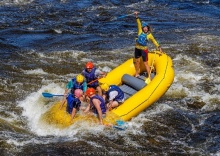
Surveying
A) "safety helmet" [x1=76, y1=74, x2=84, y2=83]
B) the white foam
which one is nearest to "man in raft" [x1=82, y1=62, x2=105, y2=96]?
"safety helmet" [x1=76, y1=74, x2=84, y2=83]

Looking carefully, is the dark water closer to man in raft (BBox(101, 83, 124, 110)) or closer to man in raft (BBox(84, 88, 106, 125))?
man in raft (BBox(84, 88, 106, 125))

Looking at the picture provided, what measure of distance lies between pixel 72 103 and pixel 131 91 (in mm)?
1896

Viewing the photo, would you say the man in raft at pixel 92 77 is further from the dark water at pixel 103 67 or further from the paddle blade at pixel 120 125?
the dark water at pixel 103 67

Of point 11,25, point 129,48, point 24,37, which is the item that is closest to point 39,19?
point 11,25

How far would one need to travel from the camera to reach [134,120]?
8.67 meters

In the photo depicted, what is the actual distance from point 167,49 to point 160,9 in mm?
6022

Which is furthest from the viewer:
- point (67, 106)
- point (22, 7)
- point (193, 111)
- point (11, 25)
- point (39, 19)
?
point (22, 7)

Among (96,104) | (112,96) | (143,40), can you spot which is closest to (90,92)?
(96,104)

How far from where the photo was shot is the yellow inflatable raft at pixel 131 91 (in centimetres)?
814

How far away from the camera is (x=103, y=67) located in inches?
476

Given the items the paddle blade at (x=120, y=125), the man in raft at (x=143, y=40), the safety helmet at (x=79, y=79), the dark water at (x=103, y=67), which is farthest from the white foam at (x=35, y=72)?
the paddle blade at (x=120, y=125)

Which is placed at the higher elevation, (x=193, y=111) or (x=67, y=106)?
(x=67, y=106)

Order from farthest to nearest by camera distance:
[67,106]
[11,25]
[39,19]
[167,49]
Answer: [39,19]
[11,25]
[167,49]
[67,106]

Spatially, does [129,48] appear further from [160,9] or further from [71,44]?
[160,9]
